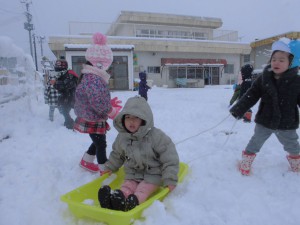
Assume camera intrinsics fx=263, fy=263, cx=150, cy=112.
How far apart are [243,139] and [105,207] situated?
9.80 ft

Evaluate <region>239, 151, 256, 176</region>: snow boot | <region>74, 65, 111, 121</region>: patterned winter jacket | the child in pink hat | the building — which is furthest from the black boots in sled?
the building

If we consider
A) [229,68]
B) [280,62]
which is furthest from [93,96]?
[229,68]

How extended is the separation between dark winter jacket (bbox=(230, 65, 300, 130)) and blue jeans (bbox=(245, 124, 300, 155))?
0.22 feet

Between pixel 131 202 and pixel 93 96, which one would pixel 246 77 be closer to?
pixel 93 96

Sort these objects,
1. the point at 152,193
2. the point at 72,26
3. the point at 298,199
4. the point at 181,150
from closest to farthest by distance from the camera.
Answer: the point at 298,199
the point at 152,193
the point at 181,150
the point at 72,26

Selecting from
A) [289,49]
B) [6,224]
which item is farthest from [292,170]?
[6,224]

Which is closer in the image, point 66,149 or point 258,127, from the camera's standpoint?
point 258,127

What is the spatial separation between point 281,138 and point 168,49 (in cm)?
2113

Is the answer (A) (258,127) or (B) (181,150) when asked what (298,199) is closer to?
(A) (258,127)

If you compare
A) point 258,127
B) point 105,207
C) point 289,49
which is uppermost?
point 289,49

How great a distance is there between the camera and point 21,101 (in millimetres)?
6828

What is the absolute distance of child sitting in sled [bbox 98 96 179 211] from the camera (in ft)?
7.91

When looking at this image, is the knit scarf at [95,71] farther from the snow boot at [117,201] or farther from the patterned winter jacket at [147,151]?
the snow boot at [117,201]

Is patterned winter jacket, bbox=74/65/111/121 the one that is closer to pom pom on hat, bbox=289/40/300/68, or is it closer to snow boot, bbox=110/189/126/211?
snow boot, bbox=110/189/126/211
